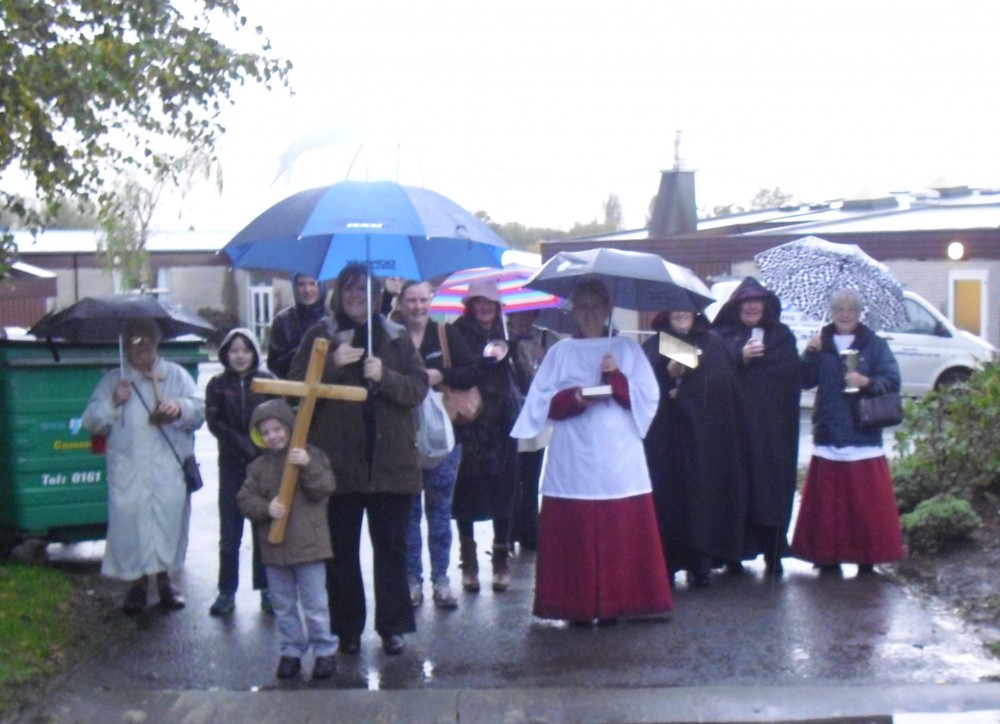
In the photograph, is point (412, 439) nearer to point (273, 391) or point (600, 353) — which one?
point (273, 391)

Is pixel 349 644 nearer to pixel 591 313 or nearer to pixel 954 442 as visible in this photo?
pixel 591 313

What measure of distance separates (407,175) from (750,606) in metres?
3.09

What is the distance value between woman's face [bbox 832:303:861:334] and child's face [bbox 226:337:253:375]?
3485 millimetres

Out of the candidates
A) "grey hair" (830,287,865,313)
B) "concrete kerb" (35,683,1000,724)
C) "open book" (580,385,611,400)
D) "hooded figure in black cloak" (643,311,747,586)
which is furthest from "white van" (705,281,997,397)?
"concrete kerb" (35,683,1000,724)

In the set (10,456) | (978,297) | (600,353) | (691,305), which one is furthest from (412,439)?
(978,297)

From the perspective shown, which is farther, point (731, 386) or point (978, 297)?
point (978, 297)

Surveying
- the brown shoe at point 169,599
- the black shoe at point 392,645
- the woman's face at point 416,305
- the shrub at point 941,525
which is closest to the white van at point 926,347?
the shrub at point 941,525

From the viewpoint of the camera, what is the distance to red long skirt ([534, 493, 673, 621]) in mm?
7012

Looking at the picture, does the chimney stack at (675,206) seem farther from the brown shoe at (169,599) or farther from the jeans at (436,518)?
the brown shoe at (169,599)

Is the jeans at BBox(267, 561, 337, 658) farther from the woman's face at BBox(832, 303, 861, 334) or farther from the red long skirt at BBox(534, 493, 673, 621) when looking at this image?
the woman's face at BBox(832, 303, 861, 334)

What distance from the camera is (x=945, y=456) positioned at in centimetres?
973

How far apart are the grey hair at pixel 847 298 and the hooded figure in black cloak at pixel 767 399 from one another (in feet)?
1.10

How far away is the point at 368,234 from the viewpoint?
6559mm

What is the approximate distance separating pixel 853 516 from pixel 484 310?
8.33 ft
